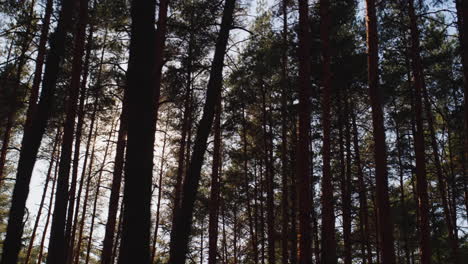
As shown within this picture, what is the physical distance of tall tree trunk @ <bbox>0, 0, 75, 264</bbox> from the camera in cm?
675

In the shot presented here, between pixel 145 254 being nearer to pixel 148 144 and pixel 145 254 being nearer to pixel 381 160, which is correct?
pixel 148 144

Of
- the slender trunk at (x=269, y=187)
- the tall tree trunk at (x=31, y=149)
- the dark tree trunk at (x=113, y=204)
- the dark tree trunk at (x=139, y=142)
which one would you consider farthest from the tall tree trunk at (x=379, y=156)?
the tall tree trunk at (x=31, y=149)

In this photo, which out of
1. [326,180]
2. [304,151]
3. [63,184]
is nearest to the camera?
[63,184]

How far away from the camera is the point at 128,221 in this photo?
3.79m

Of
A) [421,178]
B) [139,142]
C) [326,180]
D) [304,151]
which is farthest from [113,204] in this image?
[421,178]

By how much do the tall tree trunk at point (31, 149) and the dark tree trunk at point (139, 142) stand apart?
4112 millimetres

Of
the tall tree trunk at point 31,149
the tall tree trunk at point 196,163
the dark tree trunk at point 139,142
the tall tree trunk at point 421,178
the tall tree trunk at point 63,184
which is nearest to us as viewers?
the dark tree trunk at point 139,142

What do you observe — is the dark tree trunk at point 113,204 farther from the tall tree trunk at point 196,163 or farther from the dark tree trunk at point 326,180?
the dark tree trunk at point 326,180

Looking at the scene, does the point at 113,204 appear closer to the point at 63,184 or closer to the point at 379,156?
the point at 63,184

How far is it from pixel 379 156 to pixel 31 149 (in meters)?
7.58

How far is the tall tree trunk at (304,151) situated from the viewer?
8195mm

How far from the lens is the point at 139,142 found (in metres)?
4.04

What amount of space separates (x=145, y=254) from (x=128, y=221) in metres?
0.41

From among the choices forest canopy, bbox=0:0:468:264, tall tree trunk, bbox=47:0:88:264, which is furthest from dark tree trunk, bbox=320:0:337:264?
tall tree trunk, bbox=47:0:88:264
